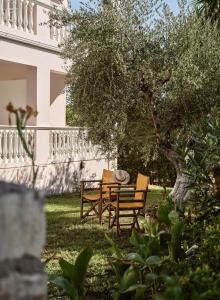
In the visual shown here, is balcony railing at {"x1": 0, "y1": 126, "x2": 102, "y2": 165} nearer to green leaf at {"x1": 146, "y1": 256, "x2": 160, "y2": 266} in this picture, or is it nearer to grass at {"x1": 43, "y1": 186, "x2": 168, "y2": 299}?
grass at {"x1": 43, "y1": 186, "x2": 168, "y2": 299}

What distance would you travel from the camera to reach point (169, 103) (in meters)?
9.86

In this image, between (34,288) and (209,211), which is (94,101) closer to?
(209,211)

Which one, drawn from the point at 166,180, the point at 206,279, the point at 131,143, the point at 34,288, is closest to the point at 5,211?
the point at 34,288

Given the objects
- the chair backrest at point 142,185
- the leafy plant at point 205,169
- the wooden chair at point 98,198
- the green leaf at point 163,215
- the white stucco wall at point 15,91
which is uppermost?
the white stucco wall at point 15,91

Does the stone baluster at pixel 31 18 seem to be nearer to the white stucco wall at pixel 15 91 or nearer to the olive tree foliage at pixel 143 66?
the white stucco wall at pixel 15 91

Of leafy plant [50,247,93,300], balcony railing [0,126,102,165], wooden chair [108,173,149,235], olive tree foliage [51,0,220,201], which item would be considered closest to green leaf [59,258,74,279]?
leafy plant [50,247,93,300]

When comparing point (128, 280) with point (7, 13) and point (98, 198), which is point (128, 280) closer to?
point (98, 198)

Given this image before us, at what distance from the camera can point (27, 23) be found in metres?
13.2

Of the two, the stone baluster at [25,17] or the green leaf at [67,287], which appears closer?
the green leaf at [67,287]

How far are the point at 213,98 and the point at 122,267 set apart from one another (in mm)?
5813

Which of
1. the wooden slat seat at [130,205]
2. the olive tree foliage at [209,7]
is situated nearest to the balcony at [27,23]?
the olive tree foliage at [209,7]

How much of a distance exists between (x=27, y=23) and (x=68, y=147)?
350 centimetres

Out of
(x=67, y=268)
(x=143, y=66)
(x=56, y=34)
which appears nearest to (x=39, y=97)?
(x=56, y=34)

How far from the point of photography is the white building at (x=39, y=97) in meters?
12.4
